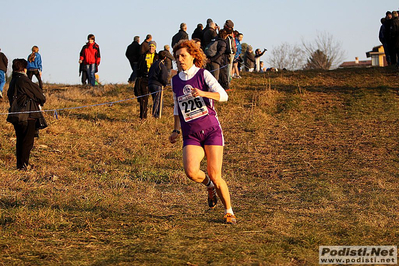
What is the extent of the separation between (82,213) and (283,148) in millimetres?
7474

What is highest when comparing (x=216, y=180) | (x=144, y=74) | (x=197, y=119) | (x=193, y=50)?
(x=144, y=74)

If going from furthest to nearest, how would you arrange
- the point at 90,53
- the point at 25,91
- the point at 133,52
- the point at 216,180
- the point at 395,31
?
1. the point at 133,52
2. the point at 90,53
3. the point at 395,31
4. the point at 25,91
5. the point at 216,180

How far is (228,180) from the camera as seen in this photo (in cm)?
1009

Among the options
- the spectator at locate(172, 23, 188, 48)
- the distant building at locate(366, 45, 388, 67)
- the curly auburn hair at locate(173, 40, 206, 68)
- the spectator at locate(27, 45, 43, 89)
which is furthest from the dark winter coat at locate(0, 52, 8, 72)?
the distant building at locate(366, 45, 388, 67)

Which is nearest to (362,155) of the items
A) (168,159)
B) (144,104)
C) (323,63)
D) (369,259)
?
(168,159)

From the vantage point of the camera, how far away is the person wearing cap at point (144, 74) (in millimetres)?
14891

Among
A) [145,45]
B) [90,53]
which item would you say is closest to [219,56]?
[145,45]

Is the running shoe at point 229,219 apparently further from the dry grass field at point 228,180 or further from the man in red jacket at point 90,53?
the man in red jacket at point 90,53

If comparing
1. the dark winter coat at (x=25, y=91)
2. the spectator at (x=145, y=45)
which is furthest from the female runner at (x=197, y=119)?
the spectator at (x=145, y=45)

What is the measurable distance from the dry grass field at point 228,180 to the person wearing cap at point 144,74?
68 cm

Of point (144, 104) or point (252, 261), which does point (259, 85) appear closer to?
point (144, 104)

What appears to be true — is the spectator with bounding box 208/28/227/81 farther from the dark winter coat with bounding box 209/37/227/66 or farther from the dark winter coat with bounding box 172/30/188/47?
the dark winter coat with bounding box 172/30/188/47

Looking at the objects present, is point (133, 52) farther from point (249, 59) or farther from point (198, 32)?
point (249, 59)

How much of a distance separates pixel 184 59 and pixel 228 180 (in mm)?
4436
